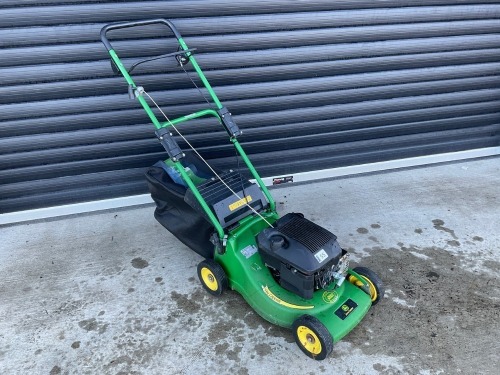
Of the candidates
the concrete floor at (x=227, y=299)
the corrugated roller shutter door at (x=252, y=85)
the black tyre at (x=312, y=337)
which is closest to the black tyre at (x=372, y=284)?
the concrete floor at (x=227, y=299)

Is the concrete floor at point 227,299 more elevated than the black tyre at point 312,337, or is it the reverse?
the black tyre at point 312,337

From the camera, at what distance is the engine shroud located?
97.7 inches

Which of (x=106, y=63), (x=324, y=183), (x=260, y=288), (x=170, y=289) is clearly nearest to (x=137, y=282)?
(x=170, y=289)

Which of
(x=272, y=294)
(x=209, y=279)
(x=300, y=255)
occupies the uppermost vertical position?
(x=300, y=255)

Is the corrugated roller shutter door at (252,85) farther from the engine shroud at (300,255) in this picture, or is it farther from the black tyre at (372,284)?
the black tyre at (372,284)

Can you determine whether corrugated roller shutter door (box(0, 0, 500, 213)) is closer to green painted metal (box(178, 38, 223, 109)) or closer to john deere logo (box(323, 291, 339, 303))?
green painted metal (box(178, 38, 223, 109))

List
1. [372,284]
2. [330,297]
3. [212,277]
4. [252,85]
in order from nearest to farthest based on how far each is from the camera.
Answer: [330,297], [372,284], [212,277], [252,85]

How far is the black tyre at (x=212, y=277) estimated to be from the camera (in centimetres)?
293

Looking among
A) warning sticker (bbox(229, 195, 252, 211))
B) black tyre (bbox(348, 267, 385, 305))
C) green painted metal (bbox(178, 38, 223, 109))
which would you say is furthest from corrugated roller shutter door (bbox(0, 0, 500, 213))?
black tyre (bbox(348, 267, 385, 305))

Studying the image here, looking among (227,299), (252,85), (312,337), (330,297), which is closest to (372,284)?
(330,297)

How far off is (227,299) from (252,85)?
208 cm

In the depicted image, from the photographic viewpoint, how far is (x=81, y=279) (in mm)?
3293

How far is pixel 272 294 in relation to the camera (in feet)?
8.80

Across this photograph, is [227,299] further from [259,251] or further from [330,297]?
[330,297]
